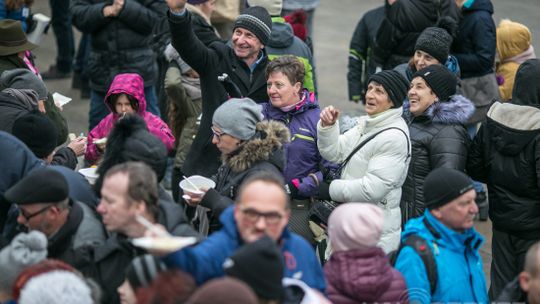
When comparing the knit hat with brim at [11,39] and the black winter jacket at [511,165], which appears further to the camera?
the knit hat with brim at [11,39]

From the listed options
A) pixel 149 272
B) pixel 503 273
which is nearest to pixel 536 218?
pixel 503 273

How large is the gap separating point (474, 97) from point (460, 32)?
2.20 feet

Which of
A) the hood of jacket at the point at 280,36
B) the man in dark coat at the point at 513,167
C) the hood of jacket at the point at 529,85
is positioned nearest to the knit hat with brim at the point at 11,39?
the hood of jacket at the point at 280,36

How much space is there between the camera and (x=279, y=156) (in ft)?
19.4

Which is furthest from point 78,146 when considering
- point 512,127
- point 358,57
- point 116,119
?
point 358,57

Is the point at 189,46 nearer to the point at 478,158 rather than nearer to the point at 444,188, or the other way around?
the point at 478,158

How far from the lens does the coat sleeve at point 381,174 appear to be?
241 inches

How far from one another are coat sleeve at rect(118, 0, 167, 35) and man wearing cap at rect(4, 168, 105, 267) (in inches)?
168

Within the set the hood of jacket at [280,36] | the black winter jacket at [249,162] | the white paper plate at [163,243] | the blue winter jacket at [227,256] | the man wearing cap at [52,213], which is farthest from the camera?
the hood of jacket at [280,36]

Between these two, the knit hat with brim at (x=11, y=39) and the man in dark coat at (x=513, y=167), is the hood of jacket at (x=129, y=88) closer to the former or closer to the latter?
the knit hat with brim at (x=11, y=39)

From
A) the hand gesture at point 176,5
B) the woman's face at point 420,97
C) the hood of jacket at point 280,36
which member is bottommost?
the hood of jacket at point 280,36

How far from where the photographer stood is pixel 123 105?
22.8ft

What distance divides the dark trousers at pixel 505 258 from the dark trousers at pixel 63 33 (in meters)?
7.26

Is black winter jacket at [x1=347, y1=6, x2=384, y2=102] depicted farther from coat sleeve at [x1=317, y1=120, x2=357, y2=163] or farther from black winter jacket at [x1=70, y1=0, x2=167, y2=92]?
coat sleeve at [x1=317, y1=120, x2=357, y2=163]
